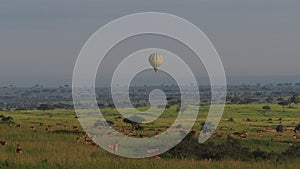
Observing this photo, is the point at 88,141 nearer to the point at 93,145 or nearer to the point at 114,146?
the point at 93,145

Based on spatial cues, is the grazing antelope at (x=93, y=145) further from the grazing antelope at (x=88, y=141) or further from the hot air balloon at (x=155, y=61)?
the hot air balloon at (x=155, y=61)

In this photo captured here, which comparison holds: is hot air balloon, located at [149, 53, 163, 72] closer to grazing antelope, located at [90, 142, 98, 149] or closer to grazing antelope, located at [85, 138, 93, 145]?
grazing antelope, located at [85, 138, 93, 145]

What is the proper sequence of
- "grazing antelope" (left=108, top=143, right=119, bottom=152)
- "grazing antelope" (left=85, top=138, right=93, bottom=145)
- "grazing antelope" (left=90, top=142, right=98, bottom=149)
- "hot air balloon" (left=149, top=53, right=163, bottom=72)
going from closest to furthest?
"grazing antelope" (left=108, top=143, right=119, bottom=152)
"grazing antelope" (left=90, top=142, right=98, bottom=149)
"grazing antelope" (left=85, top=138, right=93, bottom=145)
"hot air balloon" (left=149, top=53, right=163, bottom=72)

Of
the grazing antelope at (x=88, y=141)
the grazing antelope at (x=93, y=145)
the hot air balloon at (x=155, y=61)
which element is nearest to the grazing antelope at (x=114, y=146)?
the grazing antelope at (x=93, y=145)

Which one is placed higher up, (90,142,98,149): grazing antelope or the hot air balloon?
the hot air balloon

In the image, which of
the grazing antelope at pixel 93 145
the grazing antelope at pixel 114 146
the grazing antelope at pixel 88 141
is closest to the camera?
the grazing antelope at pixel 114 146

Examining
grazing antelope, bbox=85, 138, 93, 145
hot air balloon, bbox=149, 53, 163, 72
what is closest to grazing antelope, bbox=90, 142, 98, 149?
grazing antelope, bbox=85, 138, 93, 145

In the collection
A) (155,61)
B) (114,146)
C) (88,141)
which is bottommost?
(114,146)

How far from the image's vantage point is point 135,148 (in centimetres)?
1539

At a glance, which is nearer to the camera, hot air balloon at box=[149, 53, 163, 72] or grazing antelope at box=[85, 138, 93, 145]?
grazing antelope at box=[85, 138, 93, 145]

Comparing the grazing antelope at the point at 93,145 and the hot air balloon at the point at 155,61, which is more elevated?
the hot air balloon at the point at 155,61

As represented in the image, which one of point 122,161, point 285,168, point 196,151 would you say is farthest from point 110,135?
point 285,168

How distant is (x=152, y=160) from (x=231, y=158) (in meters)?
2.64

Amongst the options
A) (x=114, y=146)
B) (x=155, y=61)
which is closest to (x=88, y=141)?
(x=114, y=146)
